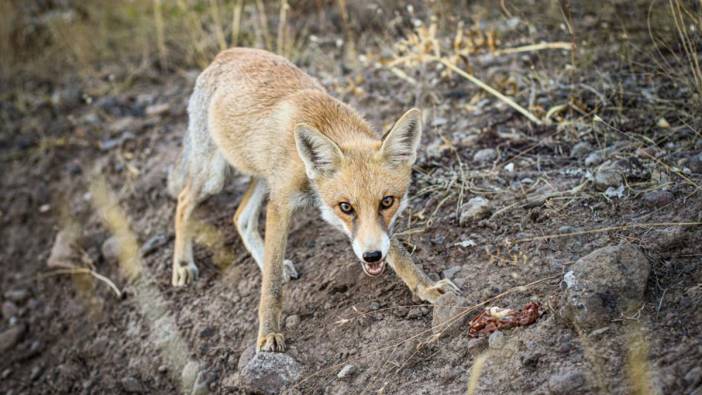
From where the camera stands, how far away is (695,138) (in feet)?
13.5

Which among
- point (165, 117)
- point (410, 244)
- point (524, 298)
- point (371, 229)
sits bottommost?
point (165, 117)

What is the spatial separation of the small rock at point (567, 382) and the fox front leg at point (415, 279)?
894 millimetres

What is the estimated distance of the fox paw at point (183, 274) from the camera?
486 centimetres

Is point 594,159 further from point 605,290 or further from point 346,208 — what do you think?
point 346,208


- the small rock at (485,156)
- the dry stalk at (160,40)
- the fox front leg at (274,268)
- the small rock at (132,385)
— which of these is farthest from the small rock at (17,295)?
the small rock at (485,156)

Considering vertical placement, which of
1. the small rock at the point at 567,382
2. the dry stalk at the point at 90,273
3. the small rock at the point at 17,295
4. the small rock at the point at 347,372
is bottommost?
the small rock at the point at 17,295

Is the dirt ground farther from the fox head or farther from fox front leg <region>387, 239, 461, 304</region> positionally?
the fox head

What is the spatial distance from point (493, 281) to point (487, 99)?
2408mm

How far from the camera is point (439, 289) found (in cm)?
357

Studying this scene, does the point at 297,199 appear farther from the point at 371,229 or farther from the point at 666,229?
the point at 666,229

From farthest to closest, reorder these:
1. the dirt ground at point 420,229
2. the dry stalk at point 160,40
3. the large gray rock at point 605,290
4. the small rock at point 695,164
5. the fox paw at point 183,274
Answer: the dry stalk at point 160,40, the fox paw at point 183,274, the small rock at point 695,164, the dirt ground at point 420,229, the large gray rock at point 605,290

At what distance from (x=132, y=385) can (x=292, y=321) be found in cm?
130

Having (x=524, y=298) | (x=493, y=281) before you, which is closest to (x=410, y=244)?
(x=493, y=281)

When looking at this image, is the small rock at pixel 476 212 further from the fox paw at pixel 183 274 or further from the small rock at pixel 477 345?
the fox paw at pixel 183 274
